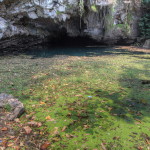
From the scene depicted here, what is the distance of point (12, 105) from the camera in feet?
11.2

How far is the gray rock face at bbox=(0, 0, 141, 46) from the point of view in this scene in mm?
14141

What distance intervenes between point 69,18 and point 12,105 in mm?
15242

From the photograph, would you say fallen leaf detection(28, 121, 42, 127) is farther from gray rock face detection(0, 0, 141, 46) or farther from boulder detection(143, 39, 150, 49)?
boulder detection(143, 39, 150, 49)

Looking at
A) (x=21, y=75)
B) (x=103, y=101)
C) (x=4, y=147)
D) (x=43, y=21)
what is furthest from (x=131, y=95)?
(x=43, y=21)

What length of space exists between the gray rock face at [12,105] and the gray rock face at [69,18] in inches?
454

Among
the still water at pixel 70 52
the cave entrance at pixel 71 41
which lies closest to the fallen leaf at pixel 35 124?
the still water at pixel 70 52

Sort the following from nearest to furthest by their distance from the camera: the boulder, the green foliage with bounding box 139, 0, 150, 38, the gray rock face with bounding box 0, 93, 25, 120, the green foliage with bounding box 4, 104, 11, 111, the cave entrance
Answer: the gray rock face with bounding box 0, 93, 25, 120 < the green foliage with bounding box 4, 104, 11, 111 < the boulder < the green foliage with bounding box 139, 0, 150, 38 < the cave entrance

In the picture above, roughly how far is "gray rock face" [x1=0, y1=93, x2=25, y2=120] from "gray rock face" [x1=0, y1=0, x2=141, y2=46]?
37.9 ft

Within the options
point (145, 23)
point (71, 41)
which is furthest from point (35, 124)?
point (71, 41)

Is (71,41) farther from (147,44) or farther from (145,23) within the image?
(147,44)

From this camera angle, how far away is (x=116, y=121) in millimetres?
3045

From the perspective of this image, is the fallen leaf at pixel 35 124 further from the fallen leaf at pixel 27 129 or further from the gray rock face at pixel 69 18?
the gray rock face at pixel 69 18

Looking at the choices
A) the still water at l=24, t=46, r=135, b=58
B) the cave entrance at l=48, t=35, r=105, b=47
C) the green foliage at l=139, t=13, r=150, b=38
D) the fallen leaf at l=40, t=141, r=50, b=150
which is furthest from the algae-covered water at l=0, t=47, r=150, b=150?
the cave entrance at l=48, t=35, r=105, b=47

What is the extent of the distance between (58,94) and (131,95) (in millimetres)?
1981
